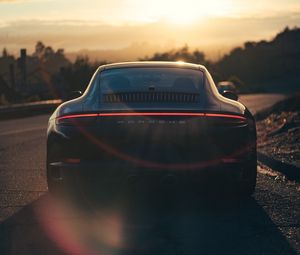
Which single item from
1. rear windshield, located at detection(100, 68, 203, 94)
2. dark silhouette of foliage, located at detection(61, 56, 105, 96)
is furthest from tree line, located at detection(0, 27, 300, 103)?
rear windshield, located at detection(100, 68, 203, 94)

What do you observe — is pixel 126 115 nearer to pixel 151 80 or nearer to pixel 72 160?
pixel 72 160

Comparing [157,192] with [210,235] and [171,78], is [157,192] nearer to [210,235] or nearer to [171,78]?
[171,78]

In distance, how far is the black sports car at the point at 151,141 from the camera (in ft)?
27.0

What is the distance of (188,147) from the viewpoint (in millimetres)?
8297

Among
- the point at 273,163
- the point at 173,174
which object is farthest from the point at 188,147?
the point at 273,163

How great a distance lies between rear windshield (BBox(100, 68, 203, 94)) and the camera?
9013 millimetres

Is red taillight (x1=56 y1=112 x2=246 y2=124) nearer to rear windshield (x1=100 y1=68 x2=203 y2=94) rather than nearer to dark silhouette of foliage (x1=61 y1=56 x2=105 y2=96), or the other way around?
rear windshield (x1=100 y1=68 x2=203 y2=94)

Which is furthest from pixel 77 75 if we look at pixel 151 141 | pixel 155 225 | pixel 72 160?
pixel 155 225

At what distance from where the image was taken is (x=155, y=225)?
7.69m

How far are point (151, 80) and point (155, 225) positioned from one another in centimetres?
223

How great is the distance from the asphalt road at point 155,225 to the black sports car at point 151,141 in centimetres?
34

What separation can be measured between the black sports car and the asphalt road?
1.13ft

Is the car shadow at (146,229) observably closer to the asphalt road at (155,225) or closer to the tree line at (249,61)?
the asphalt road at (155,225)

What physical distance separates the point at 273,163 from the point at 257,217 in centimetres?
484
